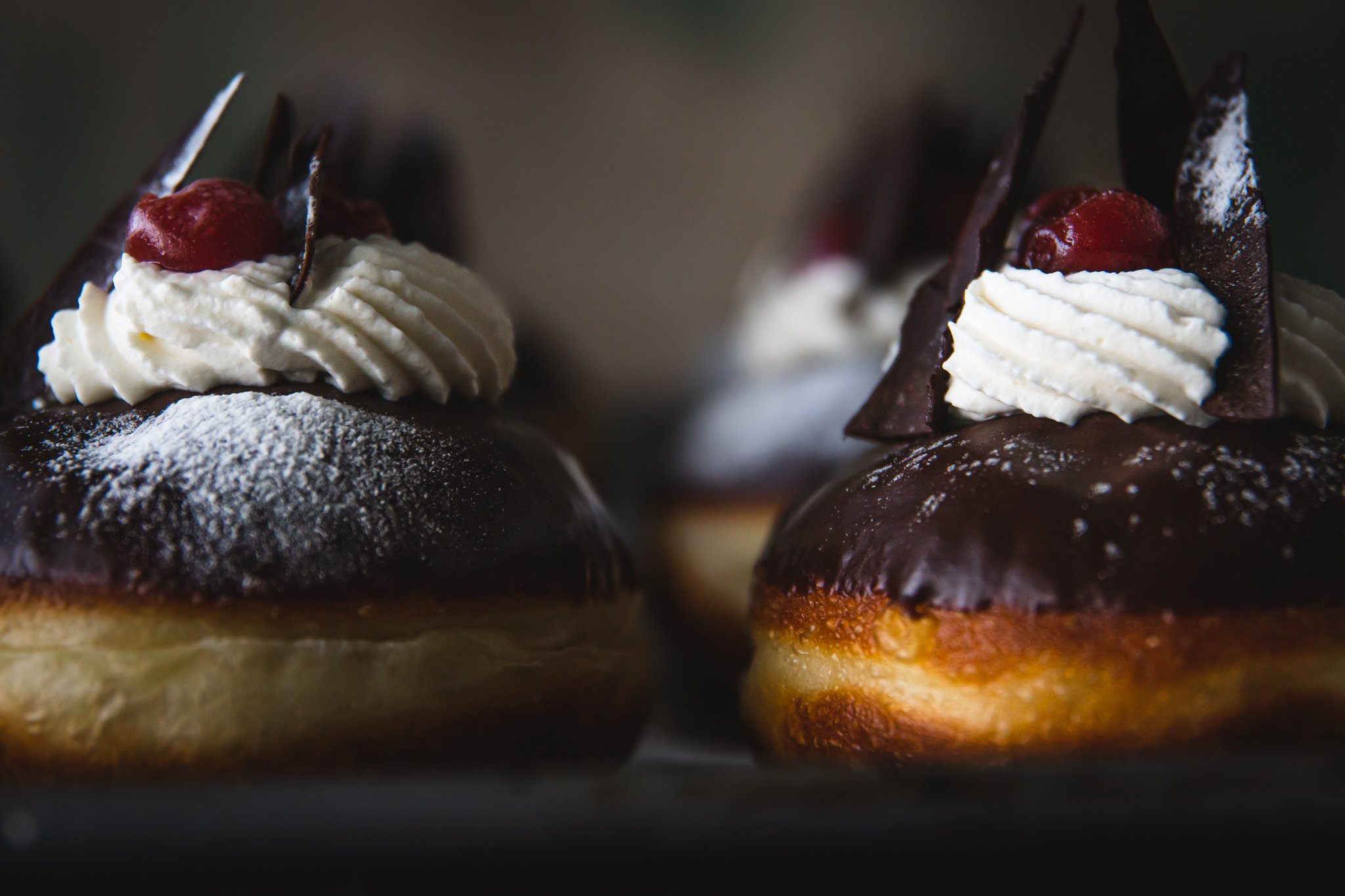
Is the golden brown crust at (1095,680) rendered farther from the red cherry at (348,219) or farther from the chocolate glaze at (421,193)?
the chocolate glaze at (421,193)

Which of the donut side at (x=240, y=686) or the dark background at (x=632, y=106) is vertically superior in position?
the dark background at (x=632, y=106)

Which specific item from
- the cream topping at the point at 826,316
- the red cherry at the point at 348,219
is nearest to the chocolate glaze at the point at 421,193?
the red cherry at the point at 348,219

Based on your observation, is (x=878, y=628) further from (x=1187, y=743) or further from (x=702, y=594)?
(x=702, y=594)

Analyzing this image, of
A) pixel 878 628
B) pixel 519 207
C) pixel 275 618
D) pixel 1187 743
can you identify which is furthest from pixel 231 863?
pixel 519 207

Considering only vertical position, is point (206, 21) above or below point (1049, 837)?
above

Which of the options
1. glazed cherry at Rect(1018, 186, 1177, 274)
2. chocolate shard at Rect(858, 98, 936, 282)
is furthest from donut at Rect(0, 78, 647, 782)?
chocolate shard at Rect(858, 98, 936, 282)

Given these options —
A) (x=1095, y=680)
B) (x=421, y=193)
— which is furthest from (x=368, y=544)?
(x=421, y=193)
